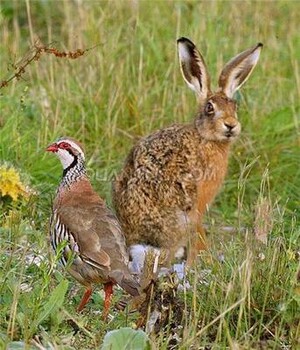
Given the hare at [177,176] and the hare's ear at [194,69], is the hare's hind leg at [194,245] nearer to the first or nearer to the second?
the hare at [177,176]

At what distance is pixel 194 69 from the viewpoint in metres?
7.78

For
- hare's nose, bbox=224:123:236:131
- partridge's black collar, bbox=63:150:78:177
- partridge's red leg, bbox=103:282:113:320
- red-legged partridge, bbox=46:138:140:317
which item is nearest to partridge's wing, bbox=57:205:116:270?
red-legged partridge, bbox=46:138:140:317

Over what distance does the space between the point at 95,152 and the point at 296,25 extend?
350cm

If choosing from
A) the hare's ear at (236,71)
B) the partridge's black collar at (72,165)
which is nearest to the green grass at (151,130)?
the partridge's black collar at (72,165)

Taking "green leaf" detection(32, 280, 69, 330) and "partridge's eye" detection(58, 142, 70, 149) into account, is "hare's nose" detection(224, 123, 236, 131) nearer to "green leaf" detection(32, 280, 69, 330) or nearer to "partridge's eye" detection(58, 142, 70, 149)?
"partridge's eye" detection(58, 142, 70, 149)

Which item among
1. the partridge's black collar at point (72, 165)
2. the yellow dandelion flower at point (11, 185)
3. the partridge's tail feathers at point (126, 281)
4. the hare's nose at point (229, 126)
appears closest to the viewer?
the partridge's tail feathers at point (126, 281)

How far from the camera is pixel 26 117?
8.39m

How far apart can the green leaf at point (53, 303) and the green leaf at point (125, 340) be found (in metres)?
0.33

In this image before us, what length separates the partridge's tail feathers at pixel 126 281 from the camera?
5.10 meters

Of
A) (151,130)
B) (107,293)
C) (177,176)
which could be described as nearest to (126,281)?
(107,293)

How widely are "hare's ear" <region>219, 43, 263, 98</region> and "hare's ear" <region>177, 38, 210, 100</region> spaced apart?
12 cm

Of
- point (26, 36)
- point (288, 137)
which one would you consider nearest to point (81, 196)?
point (288, 137)

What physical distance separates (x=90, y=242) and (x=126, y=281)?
31cm

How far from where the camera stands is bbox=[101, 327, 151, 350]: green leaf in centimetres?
453
